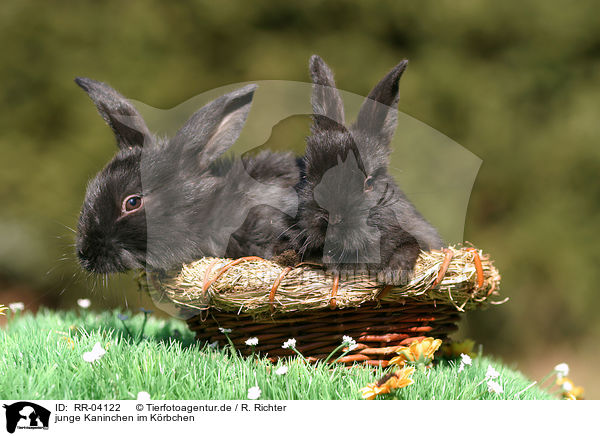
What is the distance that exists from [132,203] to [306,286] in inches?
26.3

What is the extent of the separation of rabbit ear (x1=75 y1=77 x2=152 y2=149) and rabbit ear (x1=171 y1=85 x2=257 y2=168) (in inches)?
7.0

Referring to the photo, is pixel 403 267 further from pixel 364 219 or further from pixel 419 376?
pixel 419 376

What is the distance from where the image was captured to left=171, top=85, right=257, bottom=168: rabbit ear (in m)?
1.78

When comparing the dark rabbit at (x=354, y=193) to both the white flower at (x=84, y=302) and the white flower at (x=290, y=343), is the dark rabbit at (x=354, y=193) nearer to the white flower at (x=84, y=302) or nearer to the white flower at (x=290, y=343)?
the white flower at (x=290, y=343)

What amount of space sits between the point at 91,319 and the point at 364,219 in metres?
1.42

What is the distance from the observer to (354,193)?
5.33 ft

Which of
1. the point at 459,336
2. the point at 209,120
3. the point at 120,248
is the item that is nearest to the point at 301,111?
the point at 209,120

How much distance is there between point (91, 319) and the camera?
2.35m

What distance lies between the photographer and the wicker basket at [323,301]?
1547mm

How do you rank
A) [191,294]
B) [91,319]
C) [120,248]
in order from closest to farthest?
[191,294] < [120,248] < [91,319]
